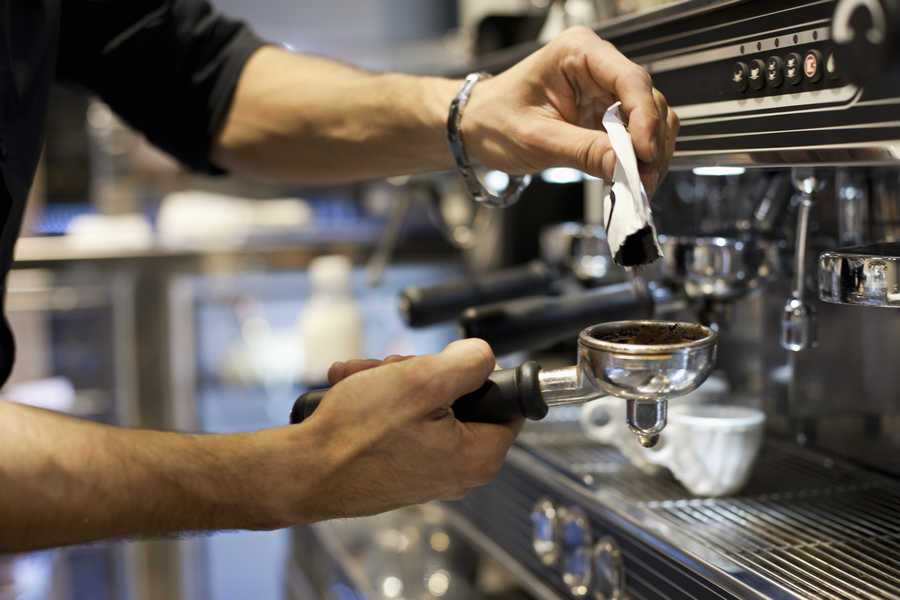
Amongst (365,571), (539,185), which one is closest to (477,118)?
(365,571)

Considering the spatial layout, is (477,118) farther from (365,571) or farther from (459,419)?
(365,571)

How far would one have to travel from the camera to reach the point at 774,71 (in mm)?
644

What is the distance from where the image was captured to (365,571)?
108 centimetres

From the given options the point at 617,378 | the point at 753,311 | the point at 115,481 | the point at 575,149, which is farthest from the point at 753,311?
the point at 115,481

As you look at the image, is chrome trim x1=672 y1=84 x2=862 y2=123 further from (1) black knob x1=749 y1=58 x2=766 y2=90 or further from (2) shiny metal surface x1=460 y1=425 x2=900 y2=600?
(2) shiny metal surface x1=460 y1=425 x2=900 y2=600

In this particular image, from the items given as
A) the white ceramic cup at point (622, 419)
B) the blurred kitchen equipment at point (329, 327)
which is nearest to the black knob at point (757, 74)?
the white ceramic cup at point (622, 419)

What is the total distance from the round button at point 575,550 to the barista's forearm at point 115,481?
313 millimetres

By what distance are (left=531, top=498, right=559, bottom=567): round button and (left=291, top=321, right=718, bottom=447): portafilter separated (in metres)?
0.27

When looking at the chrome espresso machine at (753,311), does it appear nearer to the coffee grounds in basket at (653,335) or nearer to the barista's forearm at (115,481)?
the coffee grounds in basket at (653,335)

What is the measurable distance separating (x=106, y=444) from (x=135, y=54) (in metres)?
0.64

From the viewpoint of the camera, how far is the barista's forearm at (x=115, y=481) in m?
0.61

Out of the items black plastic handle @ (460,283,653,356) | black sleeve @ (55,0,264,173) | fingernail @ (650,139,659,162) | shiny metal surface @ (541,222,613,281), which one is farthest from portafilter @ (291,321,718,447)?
black sleeve @ (55,0,264,173)

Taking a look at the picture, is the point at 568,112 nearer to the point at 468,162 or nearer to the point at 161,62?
the point at 468,162

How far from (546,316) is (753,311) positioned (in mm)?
284
